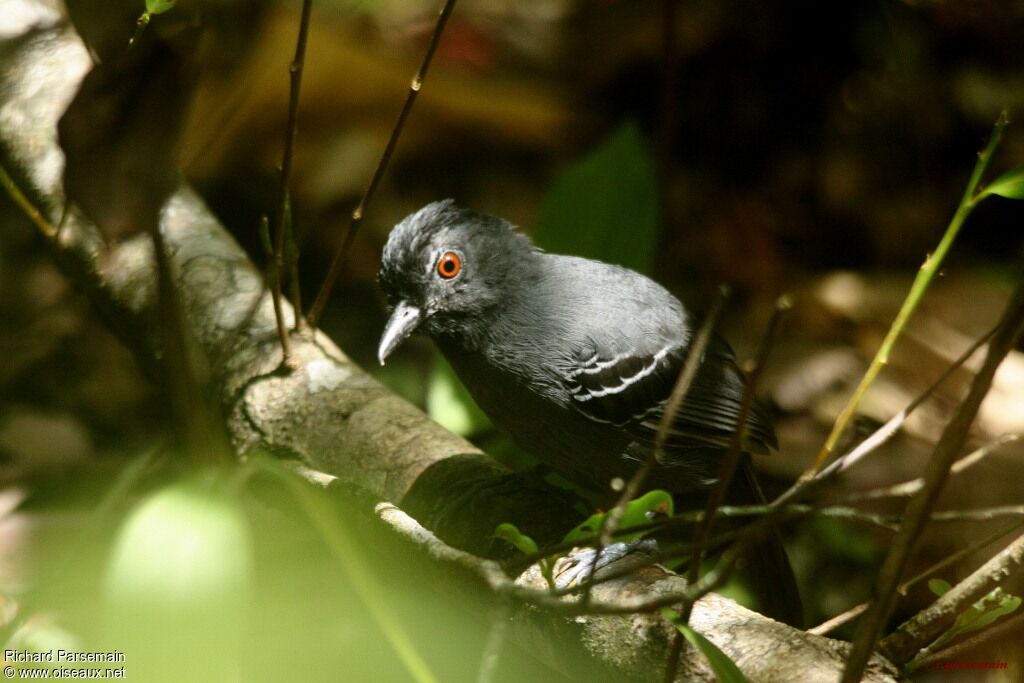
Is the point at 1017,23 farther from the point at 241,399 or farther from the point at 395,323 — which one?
the point at 241,399

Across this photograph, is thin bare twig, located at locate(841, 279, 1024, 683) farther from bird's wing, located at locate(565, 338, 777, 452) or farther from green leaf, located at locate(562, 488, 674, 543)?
bird's wing, located at locate(565, 338, 777, 452)

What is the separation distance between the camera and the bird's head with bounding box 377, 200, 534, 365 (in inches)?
125

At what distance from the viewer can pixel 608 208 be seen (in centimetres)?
381

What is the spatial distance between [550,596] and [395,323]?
1.73m

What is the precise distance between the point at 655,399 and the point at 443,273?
0.85 meters

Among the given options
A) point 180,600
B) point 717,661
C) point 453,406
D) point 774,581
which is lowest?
point 180,600

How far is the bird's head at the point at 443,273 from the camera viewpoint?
318cm

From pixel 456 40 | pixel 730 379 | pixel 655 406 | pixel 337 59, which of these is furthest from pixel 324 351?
pixel 456 40

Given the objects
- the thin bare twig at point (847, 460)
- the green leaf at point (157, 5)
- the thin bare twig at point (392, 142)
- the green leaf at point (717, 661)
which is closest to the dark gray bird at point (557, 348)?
the thin bare twig at point (392, 142)

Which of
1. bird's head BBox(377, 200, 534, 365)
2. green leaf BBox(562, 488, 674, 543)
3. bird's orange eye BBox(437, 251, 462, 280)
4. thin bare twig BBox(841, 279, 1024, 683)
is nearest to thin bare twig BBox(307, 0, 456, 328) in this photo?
bird's head BBox(377, 200, 534, 365)

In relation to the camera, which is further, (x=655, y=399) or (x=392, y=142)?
(x=655, y=399)

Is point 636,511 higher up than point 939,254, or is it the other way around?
point 939,254

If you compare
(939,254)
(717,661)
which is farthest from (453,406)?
(717,661)

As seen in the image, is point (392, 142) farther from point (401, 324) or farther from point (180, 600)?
point (180, 600)
